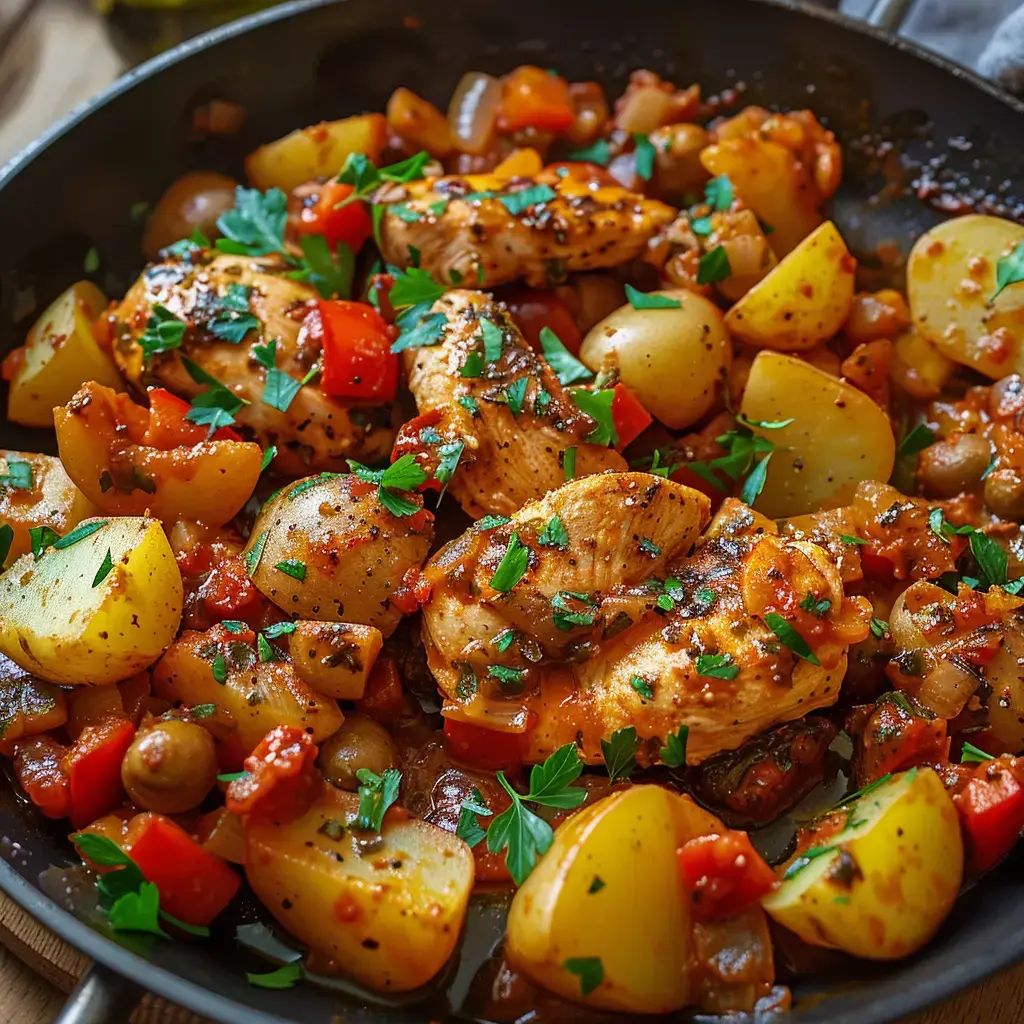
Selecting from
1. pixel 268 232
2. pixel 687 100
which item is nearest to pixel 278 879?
pixel 268 232

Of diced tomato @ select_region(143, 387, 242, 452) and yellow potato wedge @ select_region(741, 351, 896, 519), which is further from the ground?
yellow potato wedge @ select_region(741, 351, 896, 519)

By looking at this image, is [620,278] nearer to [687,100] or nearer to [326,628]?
[687,100]

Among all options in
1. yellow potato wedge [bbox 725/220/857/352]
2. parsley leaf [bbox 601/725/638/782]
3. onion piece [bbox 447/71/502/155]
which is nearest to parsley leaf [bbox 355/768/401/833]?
parsley leaf [bbox 601/725/638/782]

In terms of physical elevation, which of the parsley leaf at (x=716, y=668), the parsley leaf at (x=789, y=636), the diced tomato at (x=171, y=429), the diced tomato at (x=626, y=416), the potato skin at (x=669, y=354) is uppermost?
the potato skin at (x=669, y=354)

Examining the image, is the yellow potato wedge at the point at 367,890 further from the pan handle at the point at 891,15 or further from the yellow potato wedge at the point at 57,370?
the pan handle at the point at 891,15

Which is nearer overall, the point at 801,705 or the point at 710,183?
the point at 801,705

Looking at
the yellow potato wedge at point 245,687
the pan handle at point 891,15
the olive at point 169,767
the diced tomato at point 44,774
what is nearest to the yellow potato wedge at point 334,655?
the yellow potato wedge at point 245,687

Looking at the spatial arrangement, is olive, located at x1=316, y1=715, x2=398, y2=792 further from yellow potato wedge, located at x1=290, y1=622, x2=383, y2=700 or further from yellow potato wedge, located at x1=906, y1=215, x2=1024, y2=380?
yellow potato wedge, located at x1=906, y1=215, x2=1024, y2=380
